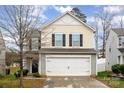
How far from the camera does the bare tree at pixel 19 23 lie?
22609 mm

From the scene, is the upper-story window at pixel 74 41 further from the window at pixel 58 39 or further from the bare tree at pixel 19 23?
→ the bare tree at pixel 19 23

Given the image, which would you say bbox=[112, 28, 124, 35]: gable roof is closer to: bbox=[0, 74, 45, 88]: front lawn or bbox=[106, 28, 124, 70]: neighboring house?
bbox=[106, 28, 124, 70]: neighboring house

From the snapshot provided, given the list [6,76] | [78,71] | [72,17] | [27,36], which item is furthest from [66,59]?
[27,36]

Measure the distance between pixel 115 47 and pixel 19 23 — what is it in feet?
40.4

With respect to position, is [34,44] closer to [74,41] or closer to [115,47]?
[74,41]

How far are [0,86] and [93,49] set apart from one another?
37.2 ft

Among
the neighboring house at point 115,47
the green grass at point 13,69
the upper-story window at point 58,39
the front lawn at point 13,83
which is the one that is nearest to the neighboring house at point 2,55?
the green grass at point 13,69

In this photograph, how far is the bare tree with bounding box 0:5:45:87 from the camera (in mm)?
22609

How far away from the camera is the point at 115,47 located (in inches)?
1296

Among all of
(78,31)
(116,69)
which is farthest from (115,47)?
(116,69)

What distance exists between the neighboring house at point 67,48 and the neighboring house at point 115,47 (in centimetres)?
136

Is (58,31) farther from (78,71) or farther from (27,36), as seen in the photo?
(27,36)

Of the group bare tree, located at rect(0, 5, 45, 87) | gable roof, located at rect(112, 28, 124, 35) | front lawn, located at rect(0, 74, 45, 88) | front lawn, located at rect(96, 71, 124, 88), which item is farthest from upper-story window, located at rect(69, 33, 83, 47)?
front lawn, located at rect(0, 74, 45, 88)

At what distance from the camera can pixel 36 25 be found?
2442cm
